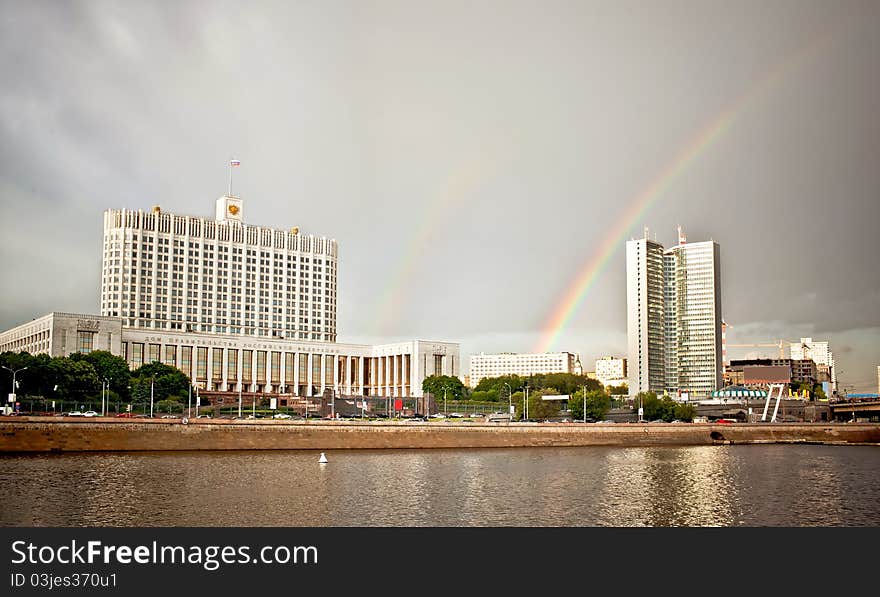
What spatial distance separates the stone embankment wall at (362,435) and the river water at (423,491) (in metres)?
5.35

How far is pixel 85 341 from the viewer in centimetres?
19538

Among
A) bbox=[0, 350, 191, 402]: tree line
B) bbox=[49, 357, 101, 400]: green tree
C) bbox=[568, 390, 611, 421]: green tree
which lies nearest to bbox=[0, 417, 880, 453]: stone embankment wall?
bbox=[0, 350, 191, 402]: tree line

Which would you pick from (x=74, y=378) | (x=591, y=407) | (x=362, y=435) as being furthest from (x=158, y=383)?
(x=591, y=407)

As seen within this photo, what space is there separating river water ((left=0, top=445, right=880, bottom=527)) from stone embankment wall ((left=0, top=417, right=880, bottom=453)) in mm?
5345

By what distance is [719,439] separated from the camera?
505ft

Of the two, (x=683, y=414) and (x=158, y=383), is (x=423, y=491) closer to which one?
(x=158, y=383)

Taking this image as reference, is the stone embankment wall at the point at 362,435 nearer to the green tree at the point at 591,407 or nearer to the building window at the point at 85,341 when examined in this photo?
the green tree at the point at 591,407

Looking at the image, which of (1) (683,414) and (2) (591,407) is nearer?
(2) (591,407)

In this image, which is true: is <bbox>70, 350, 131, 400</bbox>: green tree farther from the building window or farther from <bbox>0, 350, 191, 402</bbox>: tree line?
the building window

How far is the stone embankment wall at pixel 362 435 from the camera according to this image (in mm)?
99500

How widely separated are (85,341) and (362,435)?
104 meters

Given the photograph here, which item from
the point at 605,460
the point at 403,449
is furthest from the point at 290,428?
the point at 605,460

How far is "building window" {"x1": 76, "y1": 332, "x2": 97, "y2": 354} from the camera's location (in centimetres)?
19375
